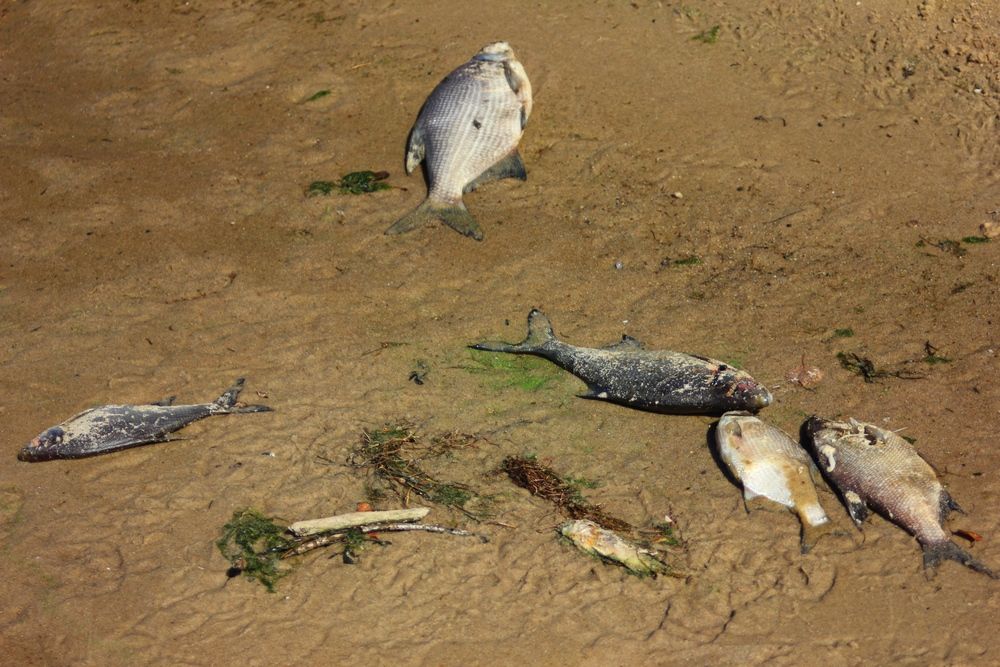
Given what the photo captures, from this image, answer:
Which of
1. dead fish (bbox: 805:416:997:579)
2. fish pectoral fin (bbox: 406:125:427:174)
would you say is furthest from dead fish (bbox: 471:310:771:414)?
fish pectoral fin (bbox: 406:125:427:174)

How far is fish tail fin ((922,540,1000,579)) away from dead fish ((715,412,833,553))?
18.5 inches

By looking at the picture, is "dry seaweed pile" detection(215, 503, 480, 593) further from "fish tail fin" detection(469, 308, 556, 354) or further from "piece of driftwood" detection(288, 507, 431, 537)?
"fish tail fin" detection(469, 308, 556, 354)

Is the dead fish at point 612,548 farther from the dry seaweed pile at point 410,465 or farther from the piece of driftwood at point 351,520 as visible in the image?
the piece of driftwood at point 351,520

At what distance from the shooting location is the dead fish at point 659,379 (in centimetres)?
539

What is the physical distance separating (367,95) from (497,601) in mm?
5260

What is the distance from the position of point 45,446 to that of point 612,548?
10.5 feet

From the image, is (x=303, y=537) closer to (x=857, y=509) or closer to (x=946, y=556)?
(x=857, y=509)

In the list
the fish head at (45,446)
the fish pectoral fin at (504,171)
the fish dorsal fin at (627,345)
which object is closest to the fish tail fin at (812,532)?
the fish dorsal fin at (627,345)

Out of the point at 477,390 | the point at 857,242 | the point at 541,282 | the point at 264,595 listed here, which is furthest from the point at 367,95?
the point at 264,595

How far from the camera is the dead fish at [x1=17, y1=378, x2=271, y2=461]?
18.1 feet

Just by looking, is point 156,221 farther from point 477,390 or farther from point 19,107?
point 477,390

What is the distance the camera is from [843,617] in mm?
4504

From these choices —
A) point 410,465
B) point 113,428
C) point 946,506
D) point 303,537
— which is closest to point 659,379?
point 410,465

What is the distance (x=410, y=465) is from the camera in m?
5.35
